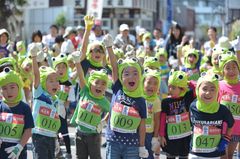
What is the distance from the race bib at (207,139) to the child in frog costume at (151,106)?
771 millimetres

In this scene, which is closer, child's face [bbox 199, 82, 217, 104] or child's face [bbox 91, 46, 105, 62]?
child's face [bbox 199, 82, 217, 104]

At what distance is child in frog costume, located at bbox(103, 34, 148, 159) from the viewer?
21.2 feet

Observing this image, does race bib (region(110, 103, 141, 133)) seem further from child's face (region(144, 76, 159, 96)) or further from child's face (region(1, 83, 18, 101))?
child's face (region(1, 83, 18, 101))

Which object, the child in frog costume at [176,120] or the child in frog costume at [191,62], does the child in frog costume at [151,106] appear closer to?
the child in frog costume at [176,120]

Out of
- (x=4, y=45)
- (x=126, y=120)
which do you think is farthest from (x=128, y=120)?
(x=4, y=45)

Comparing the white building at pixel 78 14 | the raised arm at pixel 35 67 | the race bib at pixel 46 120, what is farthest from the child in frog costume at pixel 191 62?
the white building at pixel 78 14

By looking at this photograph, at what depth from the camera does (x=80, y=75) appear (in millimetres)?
7352

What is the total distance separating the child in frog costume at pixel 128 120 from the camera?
6449 millimetres

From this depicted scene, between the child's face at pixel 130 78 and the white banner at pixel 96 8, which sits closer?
the child's face at pixel 130 78

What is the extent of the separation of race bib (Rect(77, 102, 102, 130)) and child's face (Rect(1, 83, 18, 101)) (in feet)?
4.40

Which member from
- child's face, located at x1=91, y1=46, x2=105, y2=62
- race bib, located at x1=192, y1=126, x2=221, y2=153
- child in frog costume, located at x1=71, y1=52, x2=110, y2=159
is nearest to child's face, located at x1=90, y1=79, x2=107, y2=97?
child in frog costume, located at x1=71, y1=52, x2=110, y2=159

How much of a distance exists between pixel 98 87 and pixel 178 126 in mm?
1128

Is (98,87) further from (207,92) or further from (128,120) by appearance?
(207,92)

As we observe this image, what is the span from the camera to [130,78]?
6441 mm
